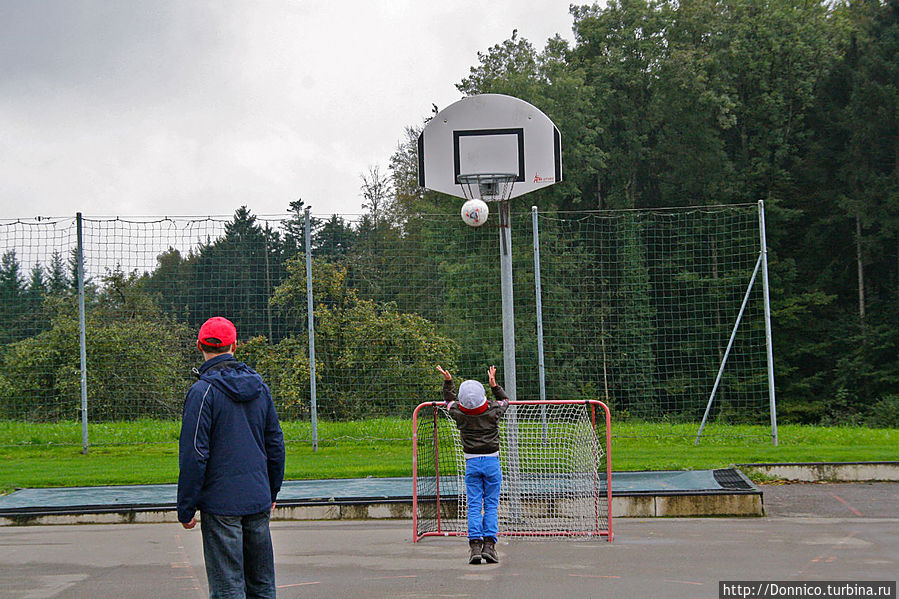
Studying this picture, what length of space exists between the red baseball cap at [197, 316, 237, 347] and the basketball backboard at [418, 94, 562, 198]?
5.58 m

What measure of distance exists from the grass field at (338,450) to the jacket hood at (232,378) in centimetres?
693

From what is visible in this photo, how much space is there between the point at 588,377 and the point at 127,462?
316 inches

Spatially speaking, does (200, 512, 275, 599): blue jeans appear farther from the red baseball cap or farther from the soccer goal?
the soccer goal

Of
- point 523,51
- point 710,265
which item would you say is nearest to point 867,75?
point 523,51

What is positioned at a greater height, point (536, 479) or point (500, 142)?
point (500, 142)

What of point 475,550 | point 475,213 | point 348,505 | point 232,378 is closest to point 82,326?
point 348,505

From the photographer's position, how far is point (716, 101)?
36031 millimetres

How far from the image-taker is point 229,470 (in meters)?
5.07

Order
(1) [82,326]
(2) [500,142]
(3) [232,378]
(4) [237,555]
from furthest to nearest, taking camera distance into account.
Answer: (1) [82,326] < (2) [500,142] < (3) [232,378] < (4) [237,555]

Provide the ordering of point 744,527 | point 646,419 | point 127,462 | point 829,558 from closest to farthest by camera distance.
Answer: point 829,558 < point 744,527 < point 127,462 < point 646,419

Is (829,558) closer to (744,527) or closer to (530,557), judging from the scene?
(744,527)

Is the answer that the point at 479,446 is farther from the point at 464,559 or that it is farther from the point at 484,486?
the point at 464,559

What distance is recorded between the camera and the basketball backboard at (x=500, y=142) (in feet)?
34.6

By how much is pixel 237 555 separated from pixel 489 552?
10.2 feet
